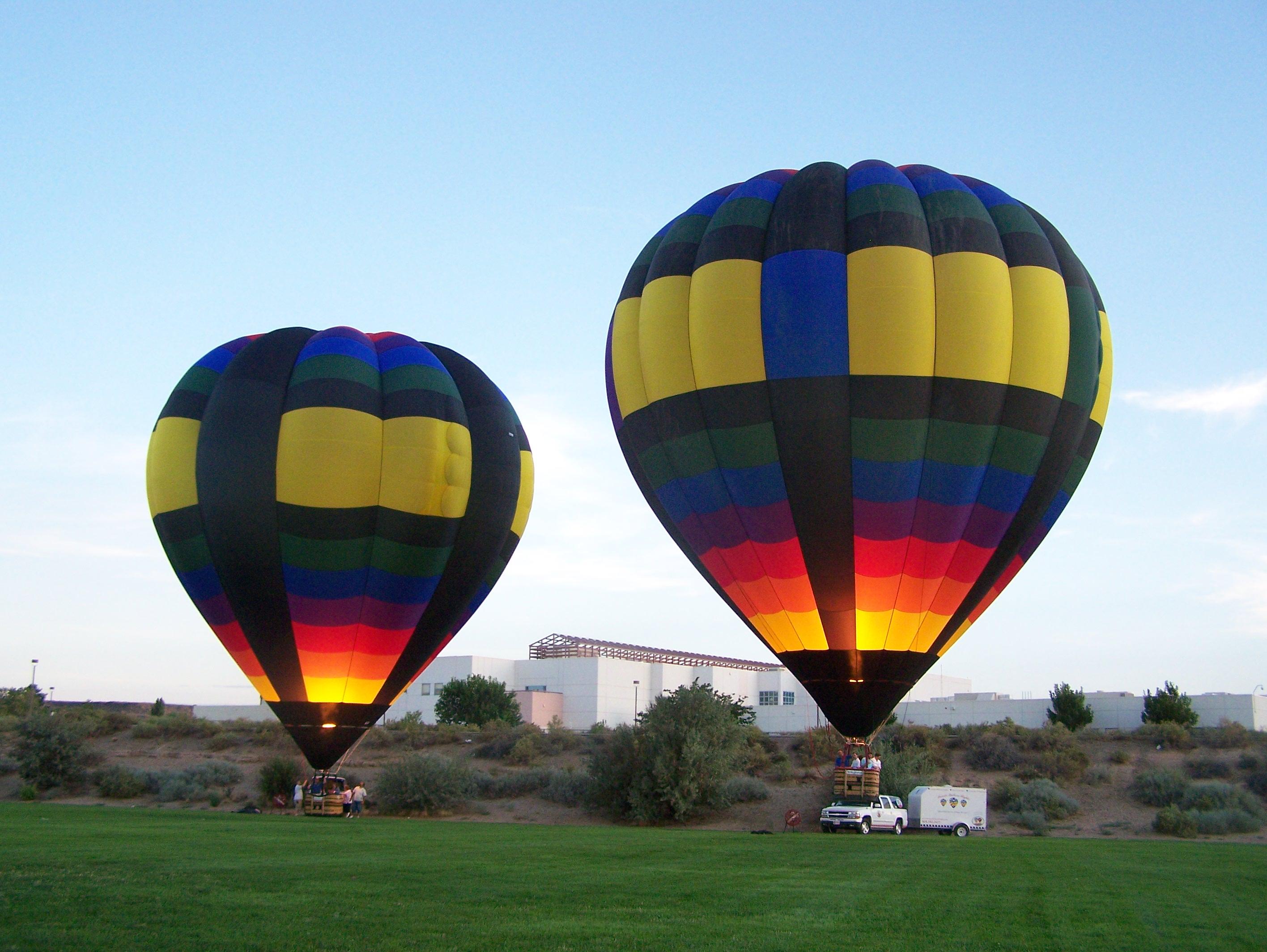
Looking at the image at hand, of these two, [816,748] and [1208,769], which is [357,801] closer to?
[816,748]

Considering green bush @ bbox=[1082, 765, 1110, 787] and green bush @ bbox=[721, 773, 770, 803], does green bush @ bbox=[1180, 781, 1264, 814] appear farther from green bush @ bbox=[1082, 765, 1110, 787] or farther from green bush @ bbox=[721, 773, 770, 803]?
green bush @ bbox=[721, 773, 770, 803]

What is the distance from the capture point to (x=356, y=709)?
20109mm

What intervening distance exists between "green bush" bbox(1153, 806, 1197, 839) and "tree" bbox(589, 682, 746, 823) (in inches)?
375

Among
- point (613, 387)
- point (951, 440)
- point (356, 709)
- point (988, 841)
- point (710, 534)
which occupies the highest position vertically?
point (613, 387)

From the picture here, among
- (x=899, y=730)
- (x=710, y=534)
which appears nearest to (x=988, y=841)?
(x=710, y=534)

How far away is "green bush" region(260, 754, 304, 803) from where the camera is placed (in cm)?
2742

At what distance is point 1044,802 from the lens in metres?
26.6

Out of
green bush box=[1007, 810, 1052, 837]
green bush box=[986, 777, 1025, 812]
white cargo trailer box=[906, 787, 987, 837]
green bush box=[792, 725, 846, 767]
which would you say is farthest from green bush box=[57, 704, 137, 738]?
green bush box=[1007, 810, 1052, 837]

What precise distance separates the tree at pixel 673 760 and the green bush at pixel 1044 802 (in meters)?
6.74

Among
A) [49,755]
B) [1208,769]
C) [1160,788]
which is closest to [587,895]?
[1160,788]

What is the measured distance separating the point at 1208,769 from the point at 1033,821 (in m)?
8.55

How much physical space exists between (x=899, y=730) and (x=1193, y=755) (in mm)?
8325

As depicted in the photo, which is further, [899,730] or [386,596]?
[899,730]

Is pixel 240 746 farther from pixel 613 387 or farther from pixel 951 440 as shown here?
pixel 951 440
